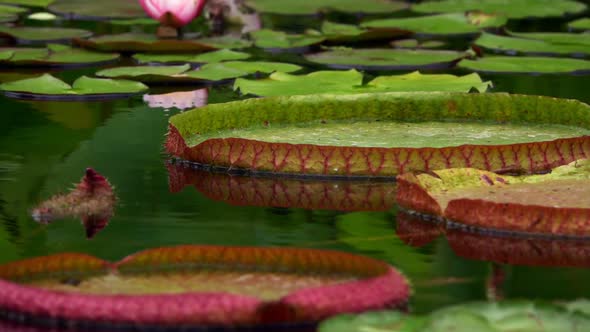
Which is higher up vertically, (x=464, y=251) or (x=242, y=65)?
(x=242, y=65)

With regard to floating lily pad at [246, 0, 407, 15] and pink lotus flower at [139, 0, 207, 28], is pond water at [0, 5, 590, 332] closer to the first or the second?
pink lotus flower at [139, 0, 207, 28]

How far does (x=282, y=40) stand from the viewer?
6836 mm

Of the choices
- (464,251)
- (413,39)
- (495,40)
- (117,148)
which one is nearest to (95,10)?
(413,39)

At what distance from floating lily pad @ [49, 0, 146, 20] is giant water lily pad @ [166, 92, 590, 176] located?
12.8 ft

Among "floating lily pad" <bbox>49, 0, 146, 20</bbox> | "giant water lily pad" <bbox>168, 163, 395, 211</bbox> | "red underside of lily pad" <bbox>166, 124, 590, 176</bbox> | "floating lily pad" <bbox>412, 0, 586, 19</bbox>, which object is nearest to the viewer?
"giant water lily pad" <bbox>168, 163, 395, 211</bbox>

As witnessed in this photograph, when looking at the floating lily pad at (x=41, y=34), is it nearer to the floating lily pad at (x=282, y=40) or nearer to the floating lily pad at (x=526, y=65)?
the floating lily pad at (x=282, y=40)

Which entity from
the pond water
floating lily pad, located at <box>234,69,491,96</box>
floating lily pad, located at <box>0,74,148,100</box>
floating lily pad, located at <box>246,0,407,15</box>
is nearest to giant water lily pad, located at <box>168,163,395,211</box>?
the pond water

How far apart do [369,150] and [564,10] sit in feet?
17.8

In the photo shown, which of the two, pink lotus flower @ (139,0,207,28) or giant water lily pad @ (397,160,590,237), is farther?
pink lotus flower @ (139,0,207,28)

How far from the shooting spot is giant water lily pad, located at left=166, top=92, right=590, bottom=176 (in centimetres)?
366

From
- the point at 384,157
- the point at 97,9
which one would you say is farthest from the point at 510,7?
the point at 384,157

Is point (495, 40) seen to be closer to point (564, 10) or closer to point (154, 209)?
point (564, 10)

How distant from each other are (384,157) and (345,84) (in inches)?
58.3

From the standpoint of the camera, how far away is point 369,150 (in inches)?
144
